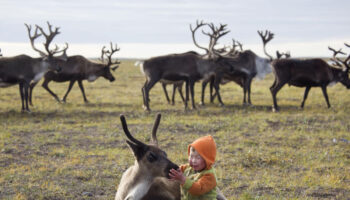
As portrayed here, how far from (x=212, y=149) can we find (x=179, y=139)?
539cm

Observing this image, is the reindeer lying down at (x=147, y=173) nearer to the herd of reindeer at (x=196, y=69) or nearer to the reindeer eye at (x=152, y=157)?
the reindeer eye at (x=152, y=157)

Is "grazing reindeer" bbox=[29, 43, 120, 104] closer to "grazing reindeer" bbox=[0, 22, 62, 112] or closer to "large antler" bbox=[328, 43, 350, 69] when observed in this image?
"grazing reindeer" bbox=[0, 22, 62, 112]

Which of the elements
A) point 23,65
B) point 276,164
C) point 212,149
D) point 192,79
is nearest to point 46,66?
point 23,65

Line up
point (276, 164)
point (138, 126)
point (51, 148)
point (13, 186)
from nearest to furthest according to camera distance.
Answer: point (13, 186), point (276, 164), point (51, 148), point (138, 126)

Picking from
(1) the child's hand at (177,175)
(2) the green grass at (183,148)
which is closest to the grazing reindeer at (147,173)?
(1) the child's hand at (177,175)

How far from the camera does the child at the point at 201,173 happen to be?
11.6 feet

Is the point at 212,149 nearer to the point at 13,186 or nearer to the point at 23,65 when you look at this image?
the point at 13,186

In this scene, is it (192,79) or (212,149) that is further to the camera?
(192,79)

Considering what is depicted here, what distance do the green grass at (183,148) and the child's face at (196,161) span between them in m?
1.93

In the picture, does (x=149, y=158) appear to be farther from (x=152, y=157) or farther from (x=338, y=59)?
(x=338, y=59)

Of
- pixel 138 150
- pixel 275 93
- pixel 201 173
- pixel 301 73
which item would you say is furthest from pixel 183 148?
pixel 301 73

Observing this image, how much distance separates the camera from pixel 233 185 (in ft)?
19.1

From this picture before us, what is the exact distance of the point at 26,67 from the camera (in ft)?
44.1

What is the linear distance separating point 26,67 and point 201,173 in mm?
11352
